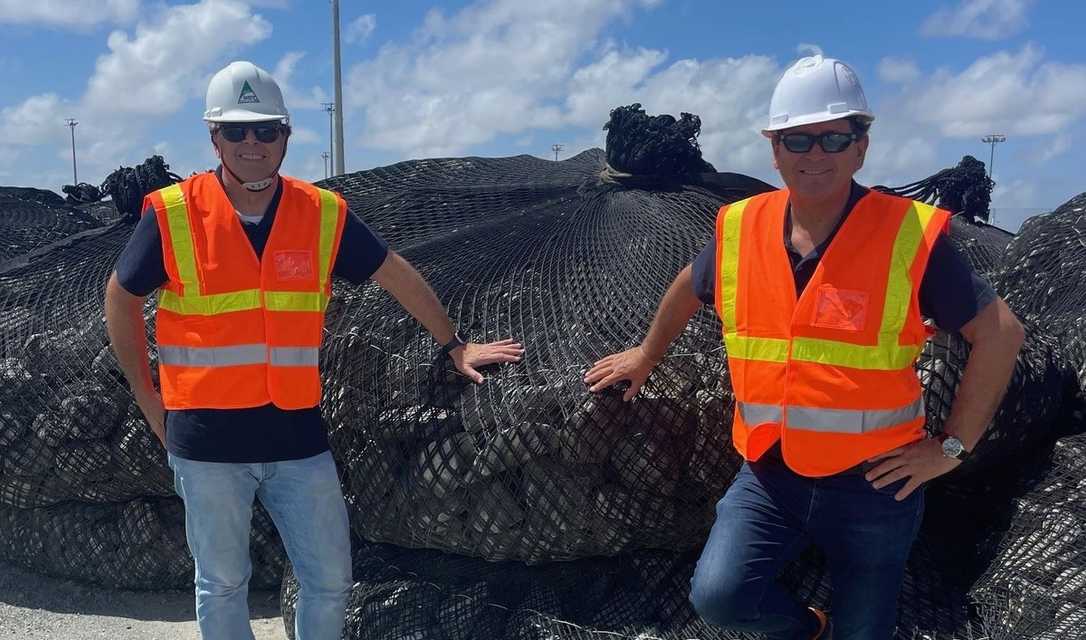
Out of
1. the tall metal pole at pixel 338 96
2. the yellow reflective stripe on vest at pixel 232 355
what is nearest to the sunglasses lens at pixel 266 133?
the yellow reflective stripe on vest at pixel 232 355

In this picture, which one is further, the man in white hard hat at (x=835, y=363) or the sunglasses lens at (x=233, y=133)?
the sunglasses lens at (x=233, y=133)

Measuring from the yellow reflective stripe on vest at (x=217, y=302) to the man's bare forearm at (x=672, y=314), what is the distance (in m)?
1.05

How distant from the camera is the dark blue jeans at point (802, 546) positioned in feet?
7.09

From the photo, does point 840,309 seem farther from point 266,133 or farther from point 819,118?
point 266,133

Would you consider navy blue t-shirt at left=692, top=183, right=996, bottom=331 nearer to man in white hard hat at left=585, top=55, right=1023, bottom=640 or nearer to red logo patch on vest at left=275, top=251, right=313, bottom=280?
man in white hard hat at left=585, top=55, right=1023, bottom=640

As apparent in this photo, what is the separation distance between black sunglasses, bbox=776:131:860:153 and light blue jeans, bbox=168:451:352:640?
4.81 ft

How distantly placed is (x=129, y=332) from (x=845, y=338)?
1.83 m

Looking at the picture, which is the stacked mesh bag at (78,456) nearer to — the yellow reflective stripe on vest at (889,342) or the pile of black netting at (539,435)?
the pile of black netting at (539,435)

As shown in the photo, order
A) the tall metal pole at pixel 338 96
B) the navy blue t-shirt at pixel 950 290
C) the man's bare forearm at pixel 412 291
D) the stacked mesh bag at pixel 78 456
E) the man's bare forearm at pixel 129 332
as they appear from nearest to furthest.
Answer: the navy blue t-shirt at pixel 950 290
the man's bare forearm at pixel 129 332
the man's bare forearm at pixel 412 291
the stacked mesh bag at pixel 78 456
the tall metal pole at pixel 338 96

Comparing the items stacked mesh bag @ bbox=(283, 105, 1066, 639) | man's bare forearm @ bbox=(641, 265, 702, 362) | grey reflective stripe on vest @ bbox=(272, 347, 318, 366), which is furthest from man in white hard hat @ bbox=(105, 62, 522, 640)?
man's bare forearm @ bbox=(641, 265, 702, 362)

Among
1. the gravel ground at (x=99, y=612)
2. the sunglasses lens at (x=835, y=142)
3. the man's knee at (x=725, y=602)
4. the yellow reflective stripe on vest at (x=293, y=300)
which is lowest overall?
the gravel ground at (x=99, y=612)

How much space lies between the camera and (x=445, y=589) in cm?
313

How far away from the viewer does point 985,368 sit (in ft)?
6.93

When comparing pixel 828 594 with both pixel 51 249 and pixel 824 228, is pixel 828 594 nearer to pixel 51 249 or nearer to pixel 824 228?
pixel 824 228
